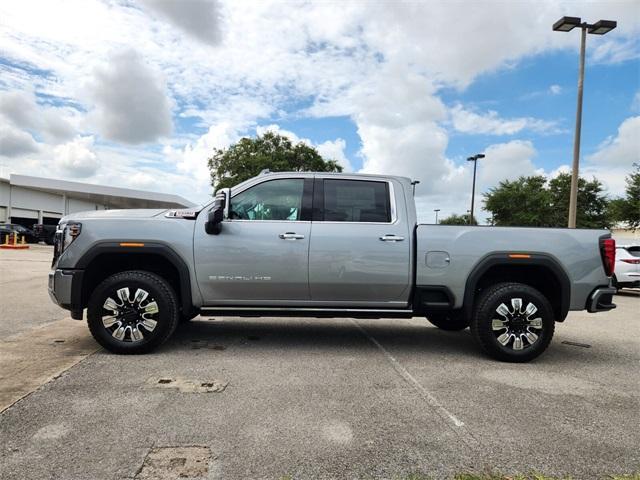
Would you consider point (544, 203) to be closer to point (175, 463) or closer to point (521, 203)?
point (521, 203)

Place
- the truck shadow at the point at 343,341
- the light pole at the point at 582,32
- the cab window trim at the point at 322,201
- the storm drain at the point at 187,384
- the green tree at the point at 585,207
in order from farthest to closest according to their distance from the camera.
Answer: the green tree at the point at 585,207, the light pole at the point at 582,32, the truck shadow at the point at 343,341, the cab window trim at the point at 322,201, the storm drain at the point at 187,384

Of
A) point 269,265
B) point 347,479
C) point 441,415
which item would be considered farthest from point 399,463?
point 269,265

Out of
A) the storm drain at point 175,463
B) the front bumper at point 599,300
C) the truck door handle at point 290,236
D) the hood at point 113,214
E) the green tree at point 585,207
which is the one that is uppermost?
the green tree at point 585,207

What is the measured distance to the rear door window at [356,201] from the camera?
220 inches

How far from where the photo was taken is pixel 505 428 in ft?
11.8

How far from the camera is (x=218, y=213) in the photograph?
5.23 metres

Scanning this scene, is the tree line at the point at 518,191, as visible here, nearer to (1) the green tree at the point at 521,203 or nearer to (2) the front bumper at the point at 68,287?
(1) the green tree at the point at 521,203

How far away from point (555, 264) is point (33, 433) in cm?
501

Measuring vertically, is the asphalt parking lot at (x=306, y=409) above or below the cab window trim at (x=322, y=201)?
below

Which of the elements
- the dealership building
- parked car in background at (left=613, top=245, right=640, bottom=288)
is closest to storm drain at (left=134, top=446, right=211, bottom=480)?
parked car in background at (left=613, top=245, right=640, bottom=288)

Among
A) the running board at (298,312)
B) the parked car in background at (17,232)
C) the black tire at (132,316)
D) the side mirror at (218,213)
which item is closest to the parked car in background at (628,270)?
the running board at (298,312)

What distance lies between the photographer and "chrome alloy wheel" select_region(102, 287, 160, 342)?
5.23 meters

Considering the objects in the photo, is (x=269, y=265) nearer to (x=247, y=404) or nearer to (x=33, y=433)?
(x=247, y=404)

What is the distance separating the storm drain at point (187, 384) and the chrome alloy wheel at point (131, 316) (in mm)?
888
